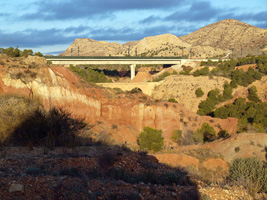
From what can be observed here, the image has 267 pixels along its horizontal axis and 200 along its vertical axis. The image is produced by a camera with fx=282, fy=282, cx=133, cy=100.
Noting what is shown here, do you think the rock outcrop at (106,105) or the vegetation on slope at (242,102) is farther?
the vegetation on slope at (242,102)

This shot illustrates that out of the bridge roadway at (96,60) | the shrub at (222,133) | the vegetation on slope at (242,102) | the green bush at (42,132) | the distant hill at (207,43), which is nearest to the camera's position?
the green bush at (42,132)

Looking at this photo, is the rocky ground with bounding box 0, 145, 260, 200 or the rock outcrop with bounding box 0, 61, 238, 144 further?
the rock outcrop with bounding box 0, 61, 238, 144

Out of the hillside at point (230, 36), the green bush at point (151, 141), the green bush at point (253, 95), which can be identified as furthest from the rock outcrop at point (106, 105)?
the hillside at point (230, 36)

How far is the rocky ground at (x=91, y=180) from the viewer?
6941 millimetres

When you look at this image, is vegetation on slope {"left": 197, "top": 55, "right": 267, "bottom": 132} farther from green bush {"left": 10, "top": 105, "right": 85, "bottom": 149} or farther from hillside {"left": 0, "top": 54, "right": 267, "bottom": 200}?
green bush {"left": 10, "top": 105, "right": 85, "bottom": 149}

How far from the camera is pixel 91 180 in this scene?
26.4 feet

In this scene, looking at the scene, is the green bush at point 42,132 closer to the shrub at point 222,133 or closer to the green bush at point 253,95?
the shrub at point 222,133

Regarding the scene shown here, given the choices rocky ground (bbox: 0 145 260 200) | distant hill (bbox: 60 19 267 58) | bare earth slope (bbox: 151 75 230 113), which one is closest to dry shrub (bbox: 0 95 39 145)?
rocky ground (bbox: 0 145 260 200)

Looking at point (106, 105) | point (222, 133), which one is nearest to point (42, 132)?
point (106, 105)

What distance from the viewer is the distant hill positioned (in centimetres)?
14675

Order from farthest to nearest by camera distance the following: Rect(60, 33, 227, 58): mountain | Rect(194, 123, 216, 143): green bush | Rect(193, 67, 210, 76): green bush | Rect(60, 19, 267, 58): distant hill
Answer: Rect(60, 19, 267, 58): distant hill < Rect(60, 33, 227, 58): mountain < Rect(193, 67, 210, 76): green bush < Rect(194, 123, 216, 143): green bush

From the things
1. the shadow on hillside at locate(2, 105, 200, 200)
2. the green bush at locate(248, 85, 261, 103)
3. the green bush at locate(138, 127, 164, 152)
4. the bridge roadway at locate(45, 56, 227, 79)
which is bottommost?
the green bush at locate(138, 127, 164, 152)

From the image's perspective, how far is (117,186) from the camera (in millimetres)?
7848

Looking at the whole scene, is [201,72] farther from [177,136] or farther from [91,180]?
[91,180]
